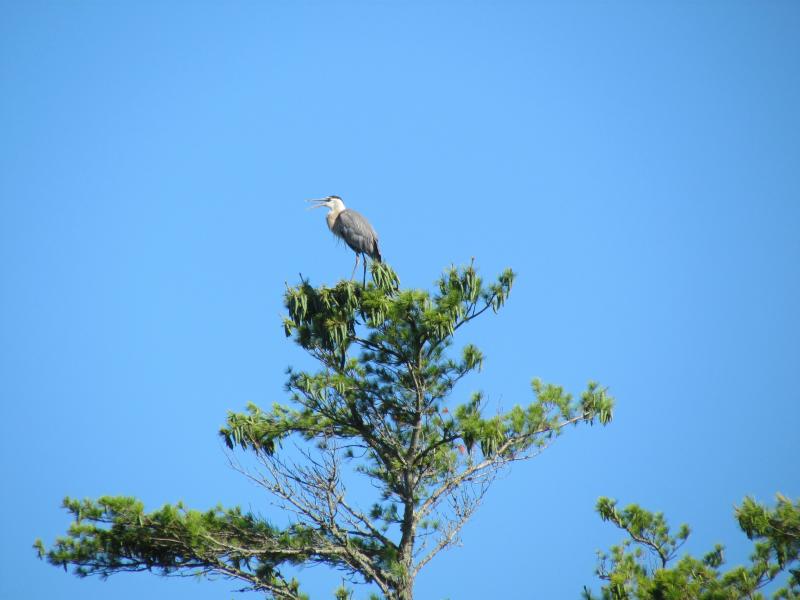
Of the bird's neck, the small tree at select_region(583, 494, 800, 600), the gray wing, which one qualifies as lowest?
the small tree at select_region(583, 494, 800, 600)

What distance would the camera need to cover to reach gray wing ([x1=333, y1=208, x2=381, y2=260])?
1431 cm

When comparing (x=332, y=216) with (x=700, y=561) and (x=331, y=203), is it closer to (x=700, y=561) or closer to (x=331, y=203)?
(x=331, y=203)

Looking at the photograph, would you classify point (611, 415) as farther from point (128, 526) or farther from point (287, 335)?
point (128, 526)

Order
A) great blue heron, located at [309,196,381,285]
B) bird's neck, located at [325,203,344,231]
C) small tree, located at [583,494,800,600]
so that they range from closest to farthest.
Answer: small tree, located at [583,494,800,600], great blue heron, located at [309,196,381,285], bird's neck, located at [325,203,344,231]

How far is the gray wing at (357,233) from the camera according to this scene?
1431 centimetres

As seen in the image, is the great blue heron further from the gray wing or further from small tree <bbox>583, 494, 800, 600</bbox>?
small tree <bbox>583, 494, 800, 600</bbox>

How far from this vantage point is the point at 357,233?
47.3 feet

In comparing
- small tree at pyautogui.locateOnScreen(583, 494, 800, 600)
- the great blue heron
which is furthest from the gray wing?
small tree at pyautogui.locateOnScreen(583, 494, 800, 600)

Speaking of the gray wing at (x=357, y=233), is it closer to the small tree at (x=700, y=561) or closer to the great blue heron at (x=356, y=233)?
the great blue heron at (x=356, y=233)

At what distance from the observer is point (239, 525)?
11.2 meters

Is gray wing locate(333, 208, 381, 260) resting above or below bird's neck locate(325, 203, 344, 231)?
below

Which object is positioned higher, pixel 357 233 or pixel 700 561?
pixel 357 233

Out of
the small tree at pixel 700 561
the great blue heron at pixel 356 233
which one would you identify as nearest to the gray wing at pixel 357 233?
the great blue heron at pixel 356 233

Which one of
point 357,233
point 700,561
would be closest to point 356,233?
point 357,233
